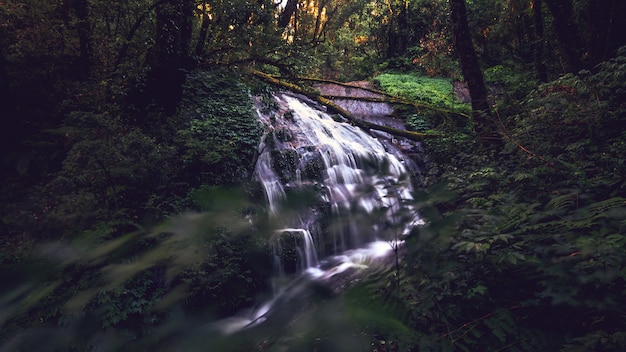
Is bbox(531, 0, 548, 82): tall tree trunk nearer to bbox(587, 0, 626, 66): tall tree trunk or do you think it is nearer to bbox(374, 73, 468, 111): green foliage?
bbox(374, 73, 468, 111): green foliage

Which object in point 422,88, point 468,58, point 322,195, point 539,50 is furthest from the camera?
point 422,88

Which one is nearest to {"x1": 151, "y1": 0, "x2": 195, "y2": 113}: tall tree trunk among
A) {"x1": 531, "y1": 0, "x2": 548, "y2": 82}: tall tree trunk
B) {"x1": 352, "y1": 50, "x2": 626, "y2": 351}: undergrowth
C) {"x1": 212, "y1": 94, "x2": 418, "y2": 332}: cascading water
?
{"x1": 212, "y1": 94, "x2": 418, "y2": 332}: cascading water

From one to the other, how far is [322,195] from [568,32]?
8.39 metres

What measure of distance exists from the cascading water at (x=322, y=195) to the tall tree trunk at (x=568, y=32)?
4.37 metres

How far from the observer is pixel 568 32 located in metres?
6.97

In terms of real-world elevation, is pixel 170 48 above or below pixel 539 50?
above

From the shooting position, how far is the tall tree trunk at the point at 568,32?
6.93 m

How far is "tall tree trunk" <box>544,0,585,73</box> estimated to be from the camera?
6.93 m

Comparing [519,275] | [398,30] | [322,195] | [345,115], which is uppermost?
[398,30]

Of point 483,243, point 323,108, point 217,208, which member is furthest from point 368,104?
point 217,208

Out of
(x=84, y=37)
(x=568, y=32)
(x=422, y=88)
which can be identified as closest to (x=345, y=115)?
(x=422, y=88)

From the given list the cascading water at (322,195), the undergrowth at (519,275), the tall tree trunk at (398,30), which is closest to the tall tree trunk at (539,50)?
the cascading water at (322,195)

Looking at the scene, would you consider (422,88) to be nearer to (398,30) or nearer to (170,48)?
(398,30)

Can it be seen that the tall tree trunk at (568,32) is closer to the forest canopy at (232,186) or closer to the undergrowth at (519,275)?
the forest canopy at (232,186)
